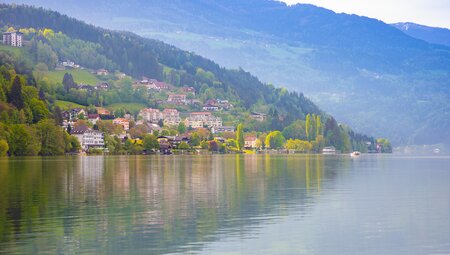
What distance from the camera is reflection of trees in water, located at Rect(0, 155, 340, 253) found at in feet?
98.1

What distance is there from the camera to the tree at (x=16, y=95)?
131 m

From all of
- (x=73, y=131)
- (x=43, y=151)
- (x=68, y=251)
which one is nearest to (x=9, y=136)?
(x=43, y=151)

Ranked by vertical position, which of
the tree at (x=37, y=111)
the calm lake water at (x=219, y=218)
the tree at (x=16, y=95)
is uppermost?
the tree at (x=16, y=95)

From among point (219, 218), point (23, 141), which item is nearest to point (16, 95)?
point (23, 141)

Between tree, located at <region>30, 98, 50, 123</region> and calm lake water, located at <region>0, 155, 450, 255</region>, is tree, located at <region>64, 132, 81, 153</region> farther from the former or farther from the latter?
calm lake water, located at <region>0, 155, 450, 255</region>

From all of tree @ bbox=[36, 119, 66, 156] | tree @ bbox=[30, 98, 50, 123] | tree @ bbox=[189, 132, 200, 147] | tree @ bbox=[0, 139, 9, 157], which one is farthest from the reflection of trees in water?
tree @ bbox=[189, 132, 200, 147]

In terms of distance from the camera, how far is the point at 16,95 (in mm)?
132000

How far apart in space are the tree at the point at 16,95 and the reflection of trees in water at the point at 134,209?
2765 inches

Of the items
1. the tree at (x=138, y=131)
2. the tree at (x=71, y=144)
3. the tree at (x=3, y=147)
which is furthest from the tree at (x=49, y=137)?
the tree at (x=138, y=131)

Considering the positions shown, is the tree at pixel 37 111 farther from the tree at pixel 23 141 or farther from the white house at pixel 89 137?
the white house at pixel 89 137

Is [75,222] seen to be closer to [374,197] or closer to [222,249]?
[222,249]

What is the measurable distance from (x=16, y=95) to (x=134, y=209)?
320 ft

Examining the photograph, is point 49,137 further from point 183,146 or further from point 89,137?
point 183,146

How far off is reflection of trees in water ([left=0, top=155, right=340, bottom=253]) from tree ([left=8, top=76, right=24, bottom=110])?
7023 cm
